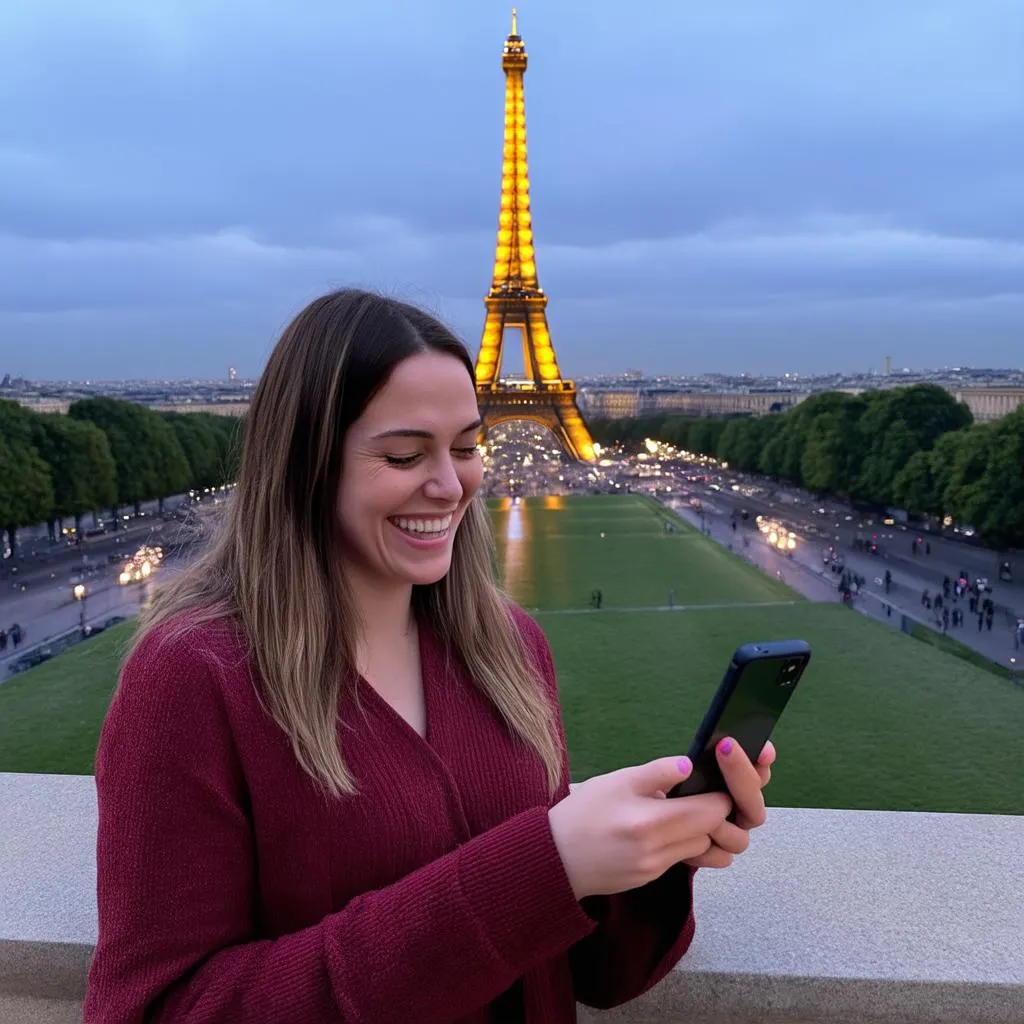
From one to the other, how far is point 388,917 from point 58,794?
1.79 metres

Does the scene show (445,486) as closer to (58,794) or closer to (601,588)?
(58,794)

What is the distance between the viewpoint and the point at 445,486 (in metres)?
1.62

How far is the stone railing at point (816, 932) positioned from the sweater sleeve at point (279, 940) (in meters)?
0.72

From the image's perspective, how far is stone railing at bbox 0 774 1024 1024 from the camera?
185 centimetres

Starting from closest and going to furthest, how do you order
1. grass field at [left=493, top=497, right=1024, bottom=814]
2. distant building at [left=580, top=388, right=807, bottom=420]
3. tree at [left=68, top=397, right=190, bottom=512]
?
grass field at [left=493, top=497, right=1024, bottom=814], tree at [left=68, top=397, right=190, bottom=512], distant building at [left=580, top=388, right=807, bottom=420]

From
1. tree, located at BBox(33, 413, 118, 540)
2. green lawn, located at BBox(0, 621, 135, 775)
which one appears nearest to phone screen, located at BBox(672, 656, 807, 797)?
green lawn, located at BBox(0, 621, 135, 775)

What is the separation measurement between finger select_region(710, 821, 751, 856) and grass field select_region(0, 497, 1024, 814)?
21.8ft

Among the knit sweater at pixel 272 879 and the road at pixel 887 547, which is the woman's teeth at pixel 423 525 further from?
the road at pixel 887 547

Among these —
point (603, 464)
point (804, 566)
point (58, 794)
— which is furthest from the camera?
point (603, 464)

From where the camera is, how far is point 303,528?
161 cm

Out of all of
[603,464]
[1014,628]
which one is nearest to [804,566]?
[1014,628]

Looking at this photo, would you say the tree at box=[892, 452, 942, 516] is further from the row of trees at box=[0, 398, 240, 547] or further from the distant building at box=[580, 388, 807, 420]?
the distant building at box=[580, 388, 807, 420]

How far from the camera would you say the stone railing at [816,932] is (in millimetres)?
1854

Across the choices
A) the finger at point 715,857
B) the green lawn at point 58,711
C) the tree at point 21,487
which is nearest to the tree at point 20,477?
the tree at point 21,487
